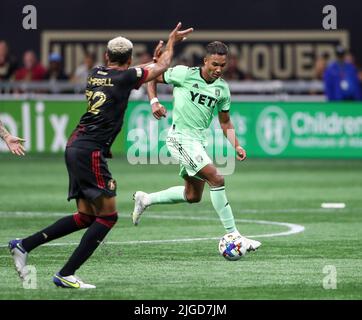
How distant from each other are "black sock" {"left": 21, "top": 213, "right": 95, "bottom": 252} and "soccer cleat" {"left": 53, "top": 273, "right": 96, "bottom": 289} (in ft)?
1.48

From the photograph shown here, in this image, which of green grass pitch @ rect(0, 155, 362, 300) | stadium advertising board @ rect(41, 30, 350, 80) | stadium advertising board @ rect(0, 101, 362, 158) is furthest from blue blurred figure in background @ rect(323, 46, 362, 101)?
stadium advertising board @ rect(41, 30, 350, 80)

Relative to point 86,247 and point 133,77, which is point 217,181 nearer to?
point 133,77

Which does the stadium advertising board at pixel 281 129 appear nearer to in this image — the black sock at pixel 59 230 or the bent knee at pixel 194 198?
the bent knee at pixel 194 198

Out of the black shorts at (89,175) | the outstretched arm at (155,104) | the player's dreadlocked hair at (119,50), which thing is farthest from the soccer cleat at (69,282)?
the outstretched arm at (155,104)

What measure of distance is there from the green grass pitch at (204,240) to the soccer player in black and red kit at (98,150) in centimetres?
41

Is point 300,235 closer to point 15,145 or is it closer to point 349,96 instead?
point 15,145

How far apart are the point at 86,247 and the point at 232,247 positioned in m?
2.18

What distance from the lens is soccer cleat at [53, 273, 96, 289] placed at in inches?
388

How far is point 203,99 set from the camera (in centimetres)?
1274

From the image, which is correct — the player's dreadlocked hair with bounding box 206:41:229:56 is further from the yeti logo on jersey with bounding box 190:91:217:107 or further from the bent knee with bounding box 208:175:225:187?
the bent knee with bounding box 208:175:225:187

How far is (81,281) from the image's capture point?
10047mm

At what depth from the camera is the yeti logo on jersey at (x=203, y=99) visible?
12734 millimetres

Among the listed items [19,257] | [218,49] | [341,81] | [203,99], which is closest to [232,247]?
[203,99]

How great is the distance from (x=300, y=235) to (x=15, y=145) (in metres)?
4.57
